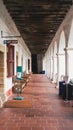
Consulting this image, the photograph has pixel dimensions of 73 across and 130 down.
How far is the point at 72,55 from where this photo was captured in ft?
32.8

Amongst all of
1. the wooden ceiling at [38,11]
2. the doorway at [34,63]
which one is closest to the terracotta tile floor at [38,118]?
the wooden ceiling at [38,11]

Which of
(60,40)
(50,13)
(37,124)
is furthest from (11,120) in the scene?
(60,40)

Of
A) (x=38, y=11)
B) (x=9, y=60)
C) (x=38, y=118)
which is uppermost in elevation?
(x=38, y=11)

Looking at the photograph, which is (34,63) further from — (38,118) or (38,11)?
(38,118)

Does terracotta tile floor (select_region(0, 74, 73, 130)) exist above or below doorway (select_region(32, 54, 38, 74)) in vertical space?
below

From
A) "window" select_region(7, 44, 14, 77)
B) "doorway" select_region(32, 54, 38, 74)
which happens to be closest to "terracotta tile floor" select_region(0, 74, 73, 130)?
"window" select_region(7, 44, 14, 77)

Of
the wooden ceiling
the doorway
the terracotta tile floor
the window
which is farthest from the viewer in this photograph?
the doorway

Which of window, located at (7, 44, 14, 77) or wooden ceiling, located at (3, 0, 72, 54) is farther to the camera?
window, located at (7, 44, 14, 77)

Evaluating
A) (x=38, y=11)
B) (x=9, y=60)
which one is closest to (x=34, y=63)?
A: (x=9, y=60)

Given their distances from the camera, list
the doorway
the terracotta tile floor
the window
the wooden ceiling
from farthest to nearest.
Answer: the doorway
the window
the wooden ceiling
the terracotta tile floor

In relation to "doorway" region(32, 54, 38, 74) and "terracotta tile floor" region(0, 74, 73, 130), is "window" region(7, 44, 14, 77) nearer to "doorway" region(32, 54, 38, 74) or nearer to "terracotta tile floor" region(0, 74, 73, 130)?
"terracotta tile floor" region(0, 74, 73, 130)

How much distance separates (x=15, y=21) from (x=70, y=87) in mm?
3801

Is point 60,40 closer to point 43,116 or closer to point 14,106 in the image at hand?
point 14,106

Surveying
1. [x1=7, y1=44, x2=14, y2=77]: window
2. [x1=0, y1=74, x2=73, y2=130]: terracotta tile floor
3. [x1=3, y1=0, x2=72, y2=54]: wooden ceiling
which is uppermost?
[x1=3, y1=0, x2=72, y2=54]: wooden ceiling
